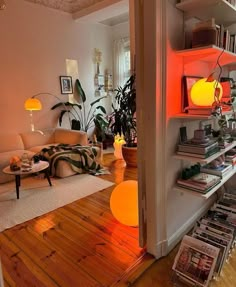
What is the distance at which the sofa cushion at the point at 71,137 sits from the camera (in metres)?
4.31

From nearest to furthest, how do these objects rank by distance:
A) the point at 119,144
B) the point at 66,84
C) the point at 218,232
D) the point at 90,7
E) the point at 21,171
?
the point at 218,232 < the point at 21,171 < the point at 90,7 < the point at 119,144 < the point at 66,84

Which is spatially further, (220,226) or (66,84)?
(66,84)

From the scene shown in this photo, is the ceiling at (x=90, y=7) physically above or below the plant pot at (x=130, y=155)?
above

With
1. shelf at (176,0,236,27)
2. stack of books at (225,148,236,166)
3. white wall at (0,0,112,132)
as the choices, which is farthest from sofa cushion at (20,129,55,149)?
shelf at (176,0,236,27)

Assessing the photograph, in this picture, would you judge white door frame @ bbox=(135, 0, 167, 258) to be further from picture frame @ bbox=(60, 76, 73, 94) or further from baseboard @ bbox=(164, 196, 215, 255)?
picture frame @ bbox=(60, 76, 73, 94)

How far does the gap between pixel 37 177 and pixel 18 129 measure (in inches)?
50.7

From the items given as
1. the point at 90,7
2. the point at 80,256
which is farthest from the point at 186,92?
the point at 90,7

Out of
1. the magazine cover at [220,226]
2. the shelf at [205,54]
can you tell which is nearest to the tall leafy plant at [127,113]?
the shelf at [205,54]

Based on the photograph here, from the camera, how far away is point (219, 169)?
1855 mm

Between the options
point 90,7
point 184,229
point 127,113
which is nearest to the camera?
point 184,229

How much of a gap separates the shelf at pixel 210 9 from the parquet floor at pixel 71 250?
181 centimetres

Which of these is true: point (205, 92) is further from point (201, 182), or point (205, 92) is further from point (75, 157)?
point (75, 157)

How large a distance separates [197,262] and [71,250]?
101 cm

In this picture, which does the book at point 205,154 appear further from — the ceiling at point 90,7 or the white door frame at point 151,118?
the ceiling at point 90,7
